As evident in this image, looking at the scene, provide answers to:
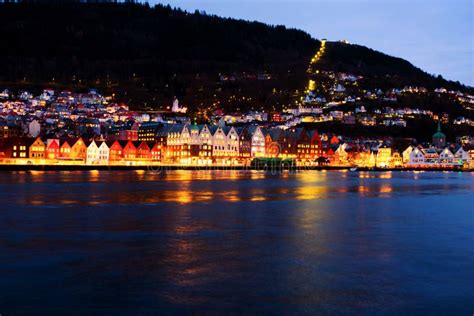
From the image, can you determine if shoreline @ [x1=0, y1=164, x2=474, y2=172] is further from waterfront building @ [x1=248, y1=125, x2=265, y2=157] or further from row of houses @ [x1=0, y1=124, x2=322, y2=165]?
waterfront building @ [x1=248, y1=125, x2=265, y2=157]

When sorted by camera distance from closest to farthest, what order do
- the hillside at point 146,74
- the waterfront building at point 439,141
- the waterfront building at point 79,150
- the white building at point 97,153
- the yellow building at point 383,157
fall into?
1. the waterfront building at point 79,150
2. the white building at point 97,153
3. the yellow building at point 383,157
4. the waterfront building at point 439,141
5. the hillside at point 146,74

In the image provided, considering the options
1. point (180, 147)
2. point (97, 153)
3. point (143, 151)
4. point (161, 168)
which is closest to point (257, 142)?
point (180, 147)

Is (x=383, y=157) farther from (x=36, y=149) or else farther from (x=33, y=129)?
(x=33, y=129)

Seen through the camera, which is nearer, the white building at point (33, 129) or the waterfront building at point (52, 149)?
the waterfront building at point (52, 149)

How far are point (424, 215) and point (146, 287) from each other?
16.1 m

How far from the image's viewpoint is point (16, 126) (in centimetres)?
9981

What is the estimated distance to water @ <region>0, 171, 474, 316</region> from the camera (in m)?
9.86

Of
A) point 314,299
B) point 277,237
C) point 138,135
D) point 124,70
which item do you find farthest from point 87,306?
point 124,70

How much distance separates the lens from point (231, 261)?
1327cm

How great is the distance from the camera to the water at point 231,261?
388 inches

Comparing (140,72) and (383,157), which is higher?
(140,72)

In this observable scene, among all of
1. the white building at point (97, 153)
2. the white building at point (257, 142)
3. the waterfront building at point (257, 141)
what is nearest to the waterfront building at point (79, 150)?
the white building at point (97, 153)

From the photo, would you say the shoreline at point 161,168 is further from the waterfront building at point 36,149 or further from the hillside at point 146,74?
the hillside at point 146,74

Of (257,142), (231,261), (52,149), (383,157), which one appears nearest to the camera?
(231,261)
